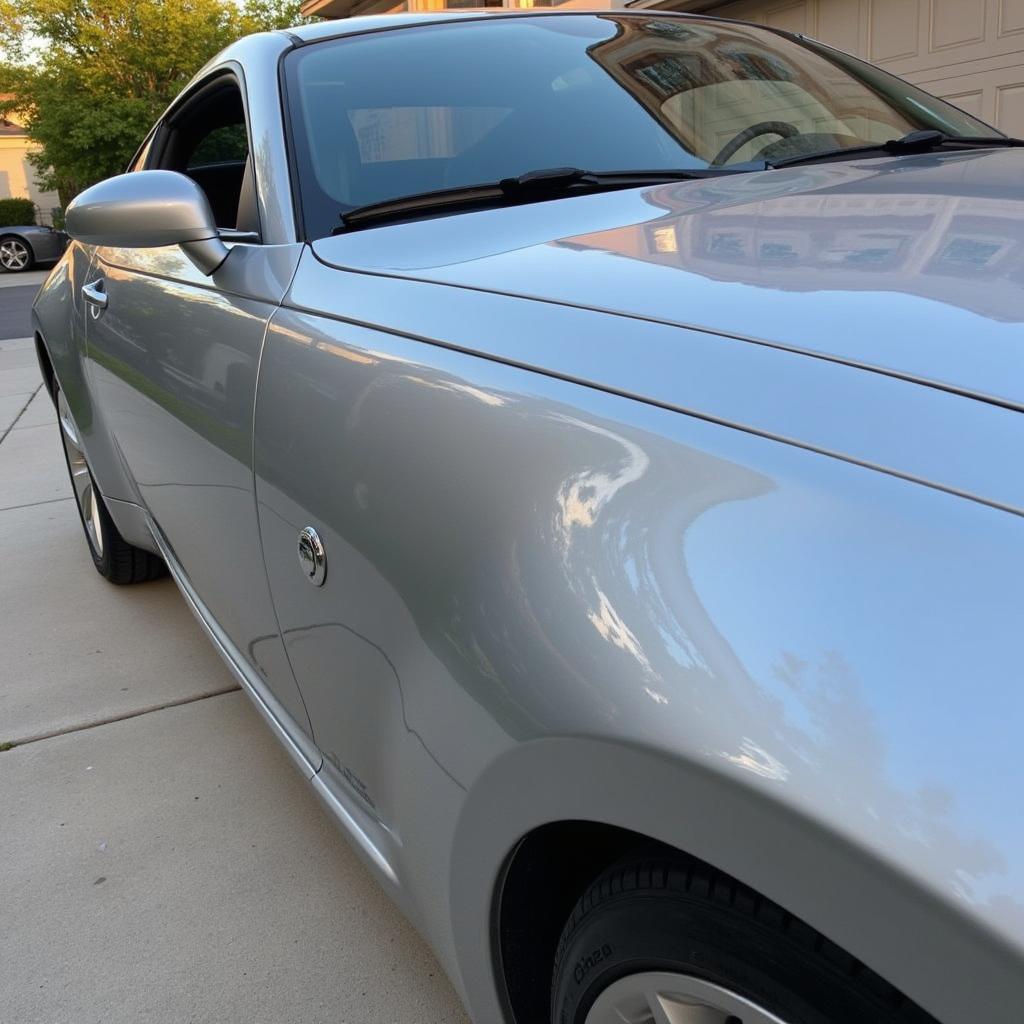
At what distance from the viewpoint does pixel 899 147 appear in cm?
198

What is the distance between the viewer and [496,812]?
985 millimetres

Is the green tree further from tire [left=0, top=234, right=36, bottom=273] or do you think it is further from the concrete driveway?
the concrete driveway

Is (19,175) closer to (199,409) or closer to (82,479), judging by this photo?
(82,479)

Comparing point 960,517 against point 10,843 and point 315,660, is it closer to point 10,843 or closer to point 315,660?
point 315,660

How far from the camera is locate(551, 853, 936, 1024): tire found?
2.32 ft

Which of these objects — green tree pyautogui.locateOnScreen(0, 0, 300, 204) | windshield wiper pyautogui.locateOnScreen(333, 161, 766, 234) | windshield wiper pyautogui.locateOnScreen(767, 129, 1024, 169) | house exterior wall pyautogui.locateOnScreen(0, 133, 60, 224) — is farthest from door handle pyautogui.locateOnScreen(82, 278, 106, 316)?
house exterior wall pyautogui.locateOnScreen(0, 133, 60, 224)

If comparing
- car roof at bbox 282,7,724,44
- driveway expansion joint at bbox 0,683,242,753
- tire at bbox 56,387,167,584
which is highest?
car roof at bbox 282,7,724,44

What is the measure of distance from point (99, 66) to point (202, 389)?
30621 millimetres

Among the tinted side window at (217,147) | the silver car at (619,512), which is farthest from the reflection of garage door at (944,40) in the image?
the silver car at (619,512)

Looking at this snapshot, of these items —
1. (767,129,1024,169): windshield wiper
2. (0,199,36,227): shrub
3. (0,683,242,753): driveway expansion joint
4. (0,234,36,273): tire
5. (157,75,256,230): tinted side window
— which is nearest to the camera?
(767,129,1024,169): windshield wiper

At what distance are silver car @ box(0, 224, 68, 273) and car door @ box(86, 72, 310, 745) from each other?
831 inches

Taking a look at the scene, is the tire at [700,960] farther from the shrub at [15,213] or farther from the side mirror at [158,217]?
the shrub at [15,213]

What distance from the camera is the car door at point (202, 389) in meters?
1.63

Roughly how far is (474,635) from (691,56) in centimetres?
168
